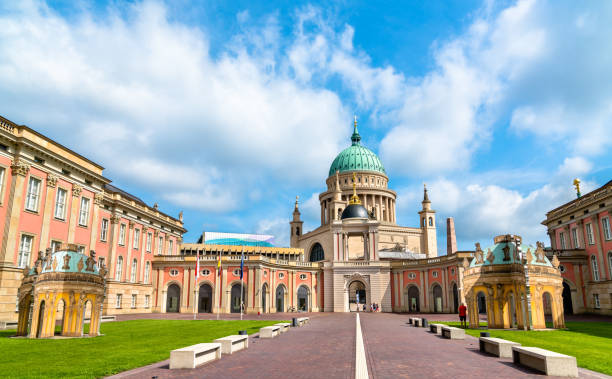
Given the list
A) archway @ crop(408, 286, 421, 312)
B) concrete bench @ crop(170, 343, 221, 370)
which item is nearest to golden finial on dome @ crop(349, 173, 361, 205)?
archway @ crop(408, 286, 421, 312)

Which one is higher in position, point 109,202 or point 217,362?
point 109,202

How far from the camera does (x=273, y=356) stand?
51.0 feet

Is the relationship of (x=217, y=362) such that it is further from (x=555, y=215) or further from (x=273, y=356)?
(x=555, y=215)

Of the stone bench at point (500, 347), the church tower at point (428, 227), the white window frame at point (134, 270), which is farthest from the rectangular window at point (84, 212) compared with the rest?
the church tower at point (428, 227)

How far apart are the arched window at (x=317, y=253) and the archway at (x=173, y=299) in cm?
3871

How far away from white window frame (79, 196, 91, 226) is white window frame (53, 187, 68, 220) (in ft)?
8.94

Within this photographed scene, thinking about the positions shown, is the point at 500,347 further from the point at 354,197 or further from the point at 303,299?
the point at 354,197

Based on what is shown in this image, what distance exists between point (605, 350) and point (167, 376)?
53.8 feet

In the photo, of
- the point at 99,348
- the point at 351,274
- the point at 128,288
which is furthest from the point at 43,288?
the point at 351,274

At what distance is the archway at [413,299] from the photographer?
64438 mm

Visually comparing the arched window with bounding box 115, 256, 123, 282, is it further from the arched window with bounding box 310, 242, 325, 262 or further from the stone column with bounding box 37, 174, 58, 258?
the arched window with bounding box 310, 242, 325, 262

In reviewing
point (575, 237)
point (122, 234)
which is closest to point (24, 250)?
point (122, 234)

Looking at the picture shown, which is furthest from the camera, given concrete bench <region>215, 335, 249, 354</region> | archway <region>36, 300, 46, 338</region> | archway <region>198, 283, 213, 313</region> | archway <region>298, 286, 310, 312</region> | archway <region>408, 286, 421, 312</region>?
archway <region>298, 286, 310, 312</region>

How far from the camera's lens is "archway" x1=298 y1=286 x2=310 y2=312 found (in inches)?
2665
